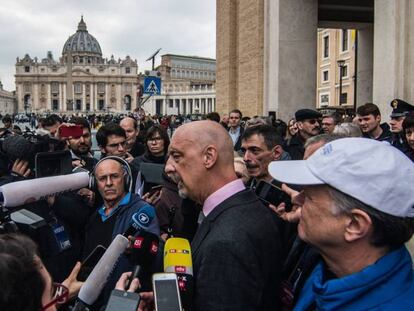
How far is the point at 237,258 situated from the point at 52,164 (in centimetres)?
227

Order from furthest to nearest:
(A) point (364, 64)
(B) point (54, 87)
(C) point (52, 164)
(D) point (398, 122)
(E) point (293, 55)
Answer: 1. (B) point (54, 87)
2. (A) point (364, 64)
3. (E) point (293, 55)
4. (D) point (398, 122)
5. (C) point (52, 164)

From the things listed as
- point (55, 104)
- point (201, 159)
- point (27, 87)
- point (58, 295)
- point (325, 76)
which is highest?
point (27, 87)

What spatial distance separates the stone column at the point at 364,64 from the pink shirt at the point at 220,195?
1542 centimetres

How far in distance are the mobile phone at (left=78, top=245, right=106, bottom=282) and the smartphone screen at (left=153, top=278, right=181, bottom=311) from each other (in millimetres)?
976

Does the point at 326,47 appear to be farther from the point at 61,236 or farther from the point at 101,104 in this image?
the point at 101,104

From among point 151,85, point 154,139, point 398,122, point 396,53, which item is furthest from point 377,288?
point 151,85

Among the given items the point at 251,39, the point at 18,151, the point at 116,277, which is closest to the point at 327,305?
the point at 116,277

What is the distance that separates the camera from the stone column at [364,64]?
55.3 ft

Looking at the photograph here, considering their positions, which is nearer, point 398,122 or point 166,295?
point 166,295

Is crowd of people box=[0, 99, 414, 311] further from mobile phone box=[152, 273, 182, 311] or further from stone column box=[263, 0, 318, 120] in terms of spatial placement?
stone column box=[263, 0, 318, 120]

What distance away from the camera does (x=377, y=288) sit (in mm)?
1712

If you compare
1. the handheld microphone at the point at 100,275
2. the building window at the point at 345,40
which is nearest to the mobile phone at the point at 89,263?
the handheld microphone at the point at 100,275

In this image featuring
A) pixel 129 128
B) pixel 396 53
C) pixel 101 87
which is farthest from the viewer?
pixel 101 87

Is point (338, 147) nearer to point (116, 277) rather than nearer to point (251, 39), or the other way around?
point (116, 277)
